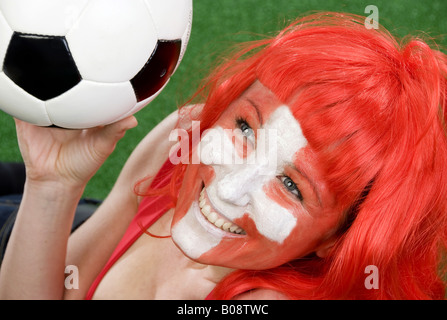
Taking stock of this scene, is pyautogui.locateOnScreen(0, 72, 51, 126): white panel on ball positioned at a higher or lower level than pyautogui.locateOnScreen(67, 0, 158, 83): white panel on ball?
lower

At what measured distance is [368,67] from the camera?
1064mm

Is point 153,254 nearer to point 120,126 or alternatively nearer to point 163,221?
point 163,221

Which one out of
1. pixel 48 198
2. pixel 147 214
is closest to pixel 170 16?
pixel 48 198

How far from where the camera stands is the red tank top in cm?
157

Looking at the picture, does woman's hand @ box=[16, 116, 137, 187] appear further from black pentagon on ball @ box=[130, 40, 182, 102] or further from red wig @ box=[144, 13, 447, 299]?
red wig @ box=[144, 13, 447, 299]

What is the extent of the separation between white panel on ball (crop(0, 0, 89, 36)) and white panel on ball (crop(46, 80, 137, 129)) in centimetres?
11

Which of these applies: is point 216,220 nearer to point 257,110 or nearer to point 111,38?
point 257,110

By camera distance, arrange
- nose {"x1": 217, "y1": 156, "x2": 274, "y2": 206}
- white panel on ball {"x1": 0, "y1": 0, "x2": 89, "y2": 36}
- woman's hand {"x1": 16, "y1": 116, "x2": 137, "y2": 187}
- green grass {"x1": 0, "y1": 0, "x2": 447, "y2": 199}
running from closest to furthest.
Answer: white panel on ball {"x1": 0, "y1": 0, "x2": 89, "y2": 36}, nose {"x1": 217, "y1": 156, "x2": 274, "y2": 206}, woman's hand {"x1": 16, "y1": 116, "x2": 137, "y2": 187}, green grass {"x1": 0, "y1": 0, "x2": 447, "y2": 199}

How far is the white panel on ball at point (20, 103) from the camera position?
1056 millimetres

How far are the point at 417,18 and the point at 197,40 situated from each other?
3.31ft

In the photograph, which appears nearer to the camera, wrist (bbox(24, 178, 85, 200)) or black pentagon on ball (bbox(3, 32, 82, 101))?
black pentagon on ball (bbox(3, 32, 82, 101))

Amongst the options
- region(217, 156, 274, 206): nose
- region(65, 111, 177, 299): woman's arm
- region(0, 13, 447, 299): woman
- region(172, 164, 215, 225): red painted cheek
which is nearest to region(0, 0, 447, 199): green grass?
region(65, 111, 177, 299): woman's arm

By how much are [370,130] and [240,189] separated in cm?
26

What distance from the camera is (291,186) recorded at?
1095mm
